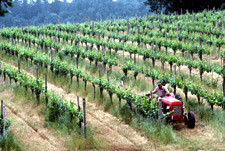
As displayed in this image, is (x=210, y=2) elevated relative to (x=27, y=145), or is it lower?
elevated

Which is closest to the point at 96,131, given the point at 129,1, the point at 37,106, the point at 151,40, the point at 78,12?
the point at 37,106

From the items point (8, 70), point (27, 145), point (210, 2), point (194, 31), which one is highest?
point (210, 2)

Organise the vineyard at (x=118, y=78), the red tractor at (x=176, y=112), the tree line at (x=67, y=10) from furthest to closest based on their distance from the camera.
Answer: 1. the tree line at (x=67, y=10)
2. the vineyard at (x=118, y=78)
3. the red tractor at (x=176, y=112)

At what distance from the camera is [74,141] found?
456 inches

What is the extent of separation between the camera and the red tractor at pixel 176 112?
12500mm

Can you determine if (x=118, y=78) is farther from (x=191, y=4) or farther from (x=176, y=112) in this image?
(x=191, y=4)

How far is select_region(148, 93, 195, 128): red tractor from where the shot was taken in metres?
12.5

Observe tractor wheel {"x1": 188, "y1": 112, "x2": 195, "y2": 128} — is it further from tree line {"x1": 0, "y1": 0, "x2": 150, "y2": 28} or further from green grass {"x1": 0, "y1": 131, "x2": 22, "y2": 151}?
tree line {"x1": 0, "y1": 0, "x2": 150, "y2": 28}

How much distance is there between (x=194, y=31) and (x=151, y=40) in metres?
6.35

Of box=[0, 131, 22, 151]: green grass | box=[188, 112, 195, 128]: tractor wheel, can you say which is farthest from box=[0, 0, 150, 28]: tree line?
box=[188, 112, 195, 128]: tractor wheel

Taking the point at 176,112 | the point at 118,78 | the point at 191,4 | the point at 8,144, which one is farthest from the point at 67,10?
the point at 8,144

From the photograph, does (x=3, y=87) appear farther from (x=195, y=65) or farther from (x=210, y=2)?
(x=210, y=2)

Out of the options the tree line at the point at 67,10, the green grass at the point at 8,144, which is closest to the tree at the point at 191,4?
the tree line at the point at 67,10

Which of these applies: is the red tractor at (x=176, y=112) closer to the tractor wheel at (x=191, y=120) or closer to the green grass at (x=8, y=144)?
the tractor wheel at (x=191, y=120)
